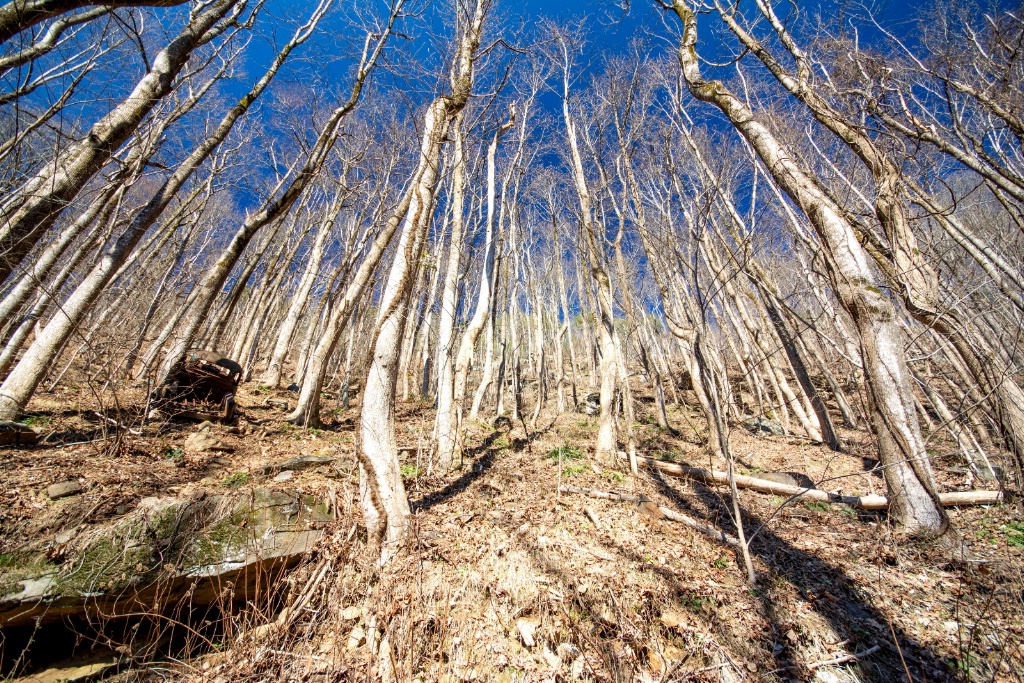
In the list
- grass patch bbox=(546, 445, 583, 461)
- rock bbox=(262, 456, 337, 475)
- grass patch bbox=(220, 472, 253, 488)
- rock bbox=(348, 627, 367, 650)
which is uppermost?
grass patch bbox=(546, 445, 583, 461)

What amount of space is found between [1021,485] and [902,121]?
275 inches

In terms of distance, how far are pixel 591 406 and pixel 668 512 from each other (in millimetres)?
8884

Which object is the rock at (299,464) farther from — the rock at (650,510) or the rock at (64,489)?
the rock at (650,510)

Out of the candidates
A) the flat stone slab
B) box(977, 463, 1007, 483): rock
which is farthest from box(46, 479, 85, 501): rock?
box(977, 463, 1007, 483): rock

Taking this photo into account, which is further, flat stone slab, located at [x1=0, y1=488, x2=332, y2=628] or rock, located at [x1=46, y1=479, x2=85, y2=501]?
rock, located at [x1=46, y1=479, x2=85, y2=501]

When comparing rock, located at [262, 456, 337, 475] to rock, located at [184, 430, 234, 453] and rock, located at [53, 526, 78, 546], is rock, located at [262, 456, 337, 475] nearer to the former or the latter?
rock, located at [184, 430, 234, 453]

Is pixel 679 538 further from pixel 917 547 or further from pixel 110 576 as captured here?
pixel 110 576

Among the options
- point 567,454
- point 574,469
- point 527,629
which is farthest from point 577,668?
point 567,454

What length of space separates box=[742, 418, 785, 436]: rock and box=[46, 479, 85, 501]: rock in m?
13.3

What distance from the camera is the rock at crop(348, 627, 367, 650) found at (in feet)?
9.46

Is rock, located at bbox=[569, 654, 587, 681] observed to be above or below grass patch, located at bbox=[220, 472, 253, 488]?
below

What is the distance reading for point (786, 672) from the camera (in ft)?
8.14

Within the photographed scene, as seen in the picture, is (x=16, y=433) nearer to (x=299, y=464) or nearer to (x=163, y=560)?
(x=299, y=464)

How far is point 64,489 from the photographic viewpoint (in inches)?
143
